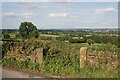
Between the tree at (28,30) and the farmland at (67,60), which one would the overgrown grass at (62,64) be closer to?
the farmland at (67,60)

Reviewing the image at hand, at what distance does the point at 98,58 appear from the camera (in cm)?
1338

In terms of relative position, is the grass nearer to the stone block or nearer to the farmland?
the farmland

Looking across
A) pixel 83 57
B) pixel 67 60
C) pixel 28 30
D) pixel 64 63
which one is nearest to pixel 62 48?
pixel 67 60

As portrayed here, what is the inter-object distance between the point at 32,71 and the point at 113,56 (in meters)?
4.19

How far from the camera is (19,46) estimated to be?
1688 centimetres

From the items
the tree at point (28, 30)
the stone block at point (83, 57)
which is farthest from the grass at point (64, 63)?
the tree at point (28, 30)

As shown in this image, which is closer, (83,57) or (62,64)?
(83,57)

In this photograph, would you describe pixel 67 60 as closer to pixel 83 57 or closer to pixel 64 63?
pixel 64 63

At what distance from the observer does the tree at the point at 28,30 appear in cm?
1828

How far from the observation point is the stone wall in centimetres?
1291

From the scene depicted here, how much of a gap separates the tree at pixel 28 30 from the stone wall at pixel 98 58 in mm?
5532

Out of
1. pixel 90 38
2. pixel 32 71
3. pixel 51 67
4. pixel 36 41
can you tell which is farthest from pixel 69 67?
pixel 90 38

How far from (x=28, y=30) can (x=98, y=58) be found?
6942mm

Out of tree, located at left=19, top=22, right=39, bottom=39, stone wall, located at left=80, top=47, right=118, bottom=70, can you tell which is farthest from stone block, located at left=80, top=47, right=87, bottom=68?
tree, located at left=19, top=22, right=39, bottom=39
